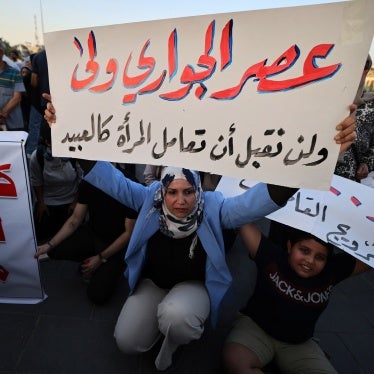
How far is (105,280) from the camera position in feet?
7.76

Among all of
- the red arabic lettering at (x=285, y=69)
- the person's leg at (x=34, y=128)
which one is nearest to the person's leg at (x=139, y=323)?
the red arabic lettering at (x=285, y=69)

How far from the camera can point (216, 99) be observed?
1.21m

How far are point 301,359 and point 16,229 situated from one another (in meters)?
1.91

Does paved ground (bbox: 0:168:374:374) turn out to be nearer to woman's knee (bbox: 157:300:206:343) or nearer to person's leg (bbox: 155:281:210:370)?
person's leg (bbox: 155:281:210:370)

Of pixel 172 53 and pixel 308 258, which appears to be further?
pixel 308 258

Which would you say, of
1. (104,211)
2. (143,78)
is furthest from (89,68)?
(104,211)

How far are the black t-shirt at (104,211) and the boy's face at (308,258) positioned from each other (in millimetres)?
1274

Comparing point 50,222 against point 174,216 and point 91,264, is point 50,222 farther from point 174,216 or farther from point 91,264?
point 174,216

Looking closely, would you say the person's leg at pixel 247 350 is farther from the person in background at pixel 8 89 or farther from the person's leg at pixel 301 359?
the person in background at pixel 8 89

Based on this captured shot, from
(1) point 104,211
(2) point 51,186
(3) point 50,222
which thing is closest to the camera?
(1) point 104,211

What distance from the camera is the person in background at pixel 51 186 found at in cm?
281

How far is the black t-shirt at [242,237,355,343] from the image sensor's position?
1.73 m

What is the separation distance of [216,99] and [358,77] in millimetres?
489

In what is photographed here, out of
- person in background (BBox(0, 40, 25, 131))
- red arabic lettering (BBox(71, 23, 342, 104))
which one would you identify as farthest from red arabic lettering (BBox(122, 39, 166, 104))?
person in background (BBox(0, 40, 25, 131))
